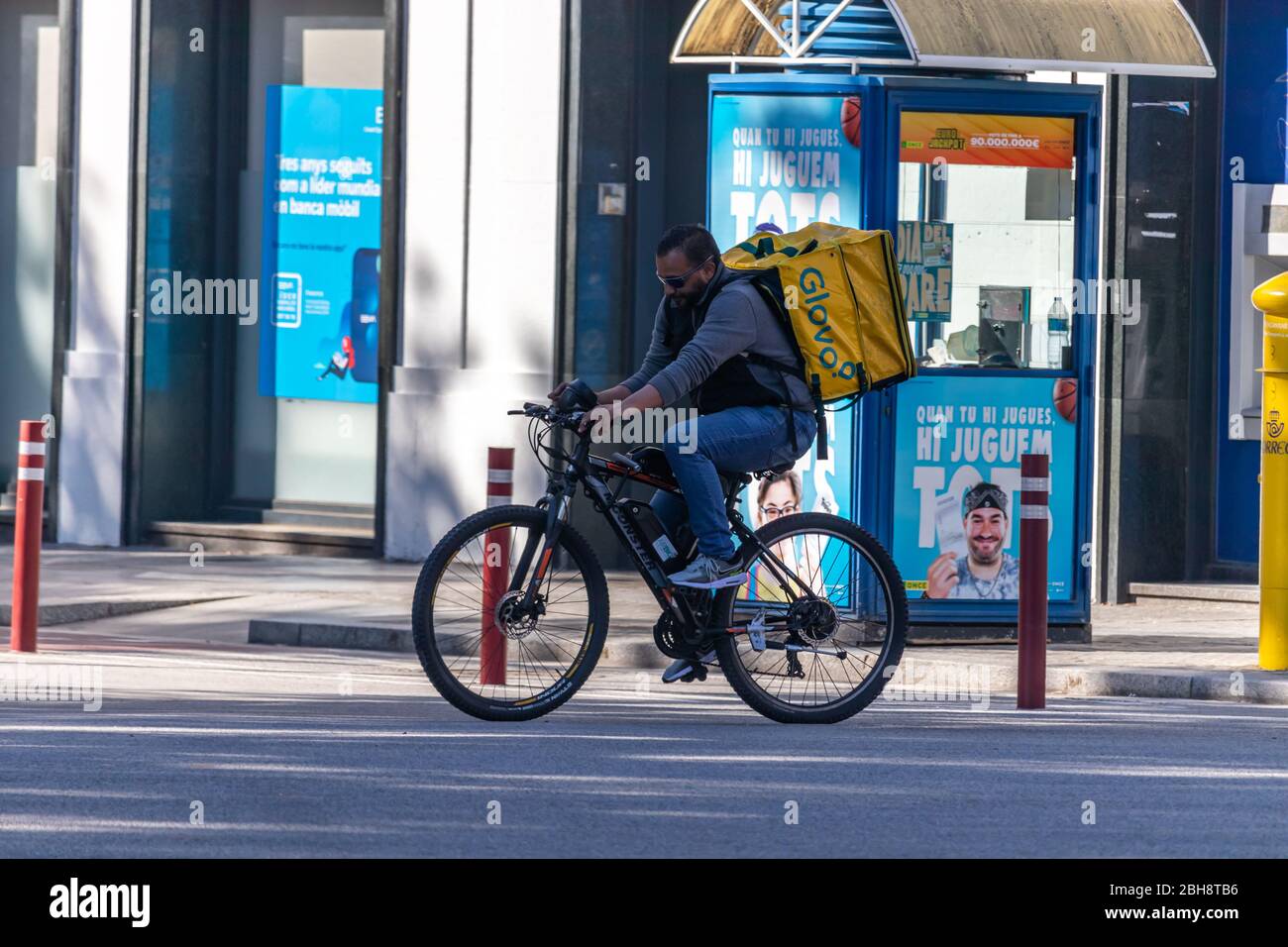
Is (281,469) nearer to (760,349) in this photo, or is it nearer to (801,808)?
(760,349)

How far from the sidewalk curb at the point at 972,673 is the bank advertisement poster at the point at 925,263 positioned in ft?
5.40

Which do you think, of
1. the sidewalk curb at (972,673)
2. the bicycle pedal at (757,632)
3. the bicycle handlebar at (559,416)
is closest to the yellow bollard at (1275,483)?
the sidewalk curb at (972,673)

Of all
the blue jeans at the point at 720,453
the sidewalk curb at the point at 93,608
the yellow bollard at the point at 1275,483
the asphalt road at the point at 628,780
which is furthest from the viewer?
the sidewalk curb at the point at 93,608

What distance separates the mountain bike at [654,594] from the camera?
7227 mm

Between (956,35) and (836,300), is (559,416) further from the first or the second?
(956,35)

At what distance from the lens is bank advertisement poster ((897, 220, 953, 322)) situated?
32.9ft

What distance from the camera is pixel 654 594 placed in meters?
7.52

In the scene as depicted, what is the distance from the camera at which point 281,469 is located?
14578 mm

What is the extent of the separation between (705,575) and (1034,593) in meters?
1.71

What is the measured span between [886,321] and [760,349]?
2.41 feet
